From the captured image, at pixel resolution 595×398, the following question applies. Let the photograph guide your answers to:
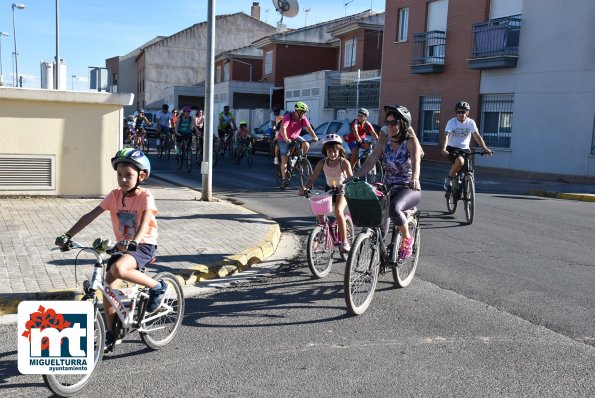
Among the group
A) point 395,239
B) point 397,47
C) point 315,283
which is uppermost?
point 397,47

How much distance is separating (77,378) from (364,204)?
2863mm

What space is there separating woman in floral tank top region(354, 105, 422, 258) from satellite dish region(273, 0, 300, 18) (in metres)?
30.6

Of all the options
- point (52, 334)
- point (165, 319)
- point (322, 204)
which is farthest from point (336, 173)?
point (52, 334)

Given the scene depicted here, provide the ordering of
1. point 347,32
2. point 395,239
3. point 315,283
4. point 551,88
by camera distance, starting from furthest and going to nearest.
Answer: point 347,32
point 551,88
point 315,283
point 395,239

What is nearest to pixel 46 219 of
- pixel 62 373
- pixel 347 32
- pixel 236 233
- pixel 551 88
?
pixel 236 233

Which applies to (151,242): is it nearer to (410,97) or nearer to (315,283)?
(315,283)

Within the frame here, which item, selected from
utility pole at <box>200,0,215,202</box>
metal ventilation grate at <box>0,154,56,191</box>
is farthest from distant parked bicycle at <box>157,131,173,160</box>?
metal ventilation grate at <box>0,154,56,191</box>

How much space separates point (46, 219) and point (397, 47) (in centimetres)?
2328

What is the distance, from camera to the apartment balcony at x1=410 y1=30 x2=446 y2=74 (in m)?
26.6

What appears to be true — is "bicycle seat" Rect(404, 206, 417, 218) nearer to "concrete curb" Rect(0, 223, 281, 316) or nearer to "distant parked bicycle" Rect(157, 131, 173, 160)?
"concrete curb" Rect(0, 223, 281, 316)

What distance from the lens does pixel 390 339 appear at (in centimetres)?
505

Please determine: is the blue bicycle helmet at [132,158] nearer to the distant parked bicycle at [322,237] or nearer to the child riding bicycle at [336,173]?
the distant parked bicycle at [322,237]

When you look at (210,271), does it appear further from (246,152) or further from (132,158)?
(246,152)

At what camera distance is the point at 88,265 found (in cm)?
681
